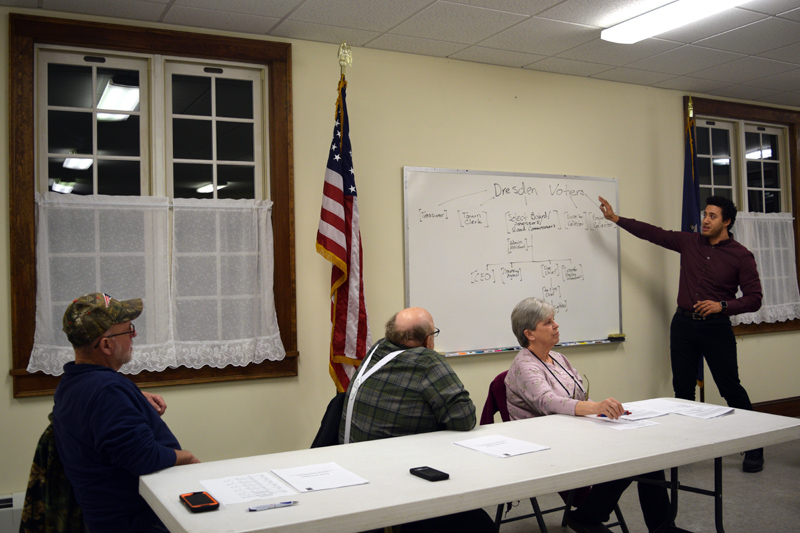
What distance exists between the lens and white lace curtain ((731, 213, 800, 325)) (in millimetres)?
5602

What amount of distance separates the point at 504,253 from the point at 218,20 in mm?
2337

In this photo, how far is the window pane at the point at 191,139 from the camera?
3.73m

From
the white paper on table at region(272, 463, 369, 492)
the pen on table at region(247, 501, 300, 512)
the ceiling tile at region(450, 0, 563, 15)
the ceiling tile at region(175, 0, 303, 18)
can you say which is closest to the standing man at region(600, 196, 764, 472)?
the ceiling tile at region(450, 0, 563, 15)

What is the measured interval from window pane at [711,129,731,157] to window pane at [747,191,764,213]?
0.41 meters

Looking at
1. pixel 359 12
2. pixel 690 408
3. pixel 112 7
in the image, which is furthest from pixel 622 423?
pixel 112 7

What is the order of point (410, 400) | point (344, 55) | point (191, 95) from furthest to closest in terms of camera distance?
point (191, 95) → point (344, 55) → point (410, 400)

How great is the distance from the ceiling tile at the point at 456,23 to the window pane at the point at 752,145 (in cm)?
309

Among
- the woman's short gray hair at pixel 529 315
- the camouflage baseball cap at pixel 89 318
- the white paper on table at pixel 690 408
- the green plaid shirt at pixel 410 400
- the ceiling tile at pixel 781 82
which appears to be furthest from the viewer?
the ceiling tile at pixel 781 82

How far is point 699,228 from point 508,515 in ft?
9.32

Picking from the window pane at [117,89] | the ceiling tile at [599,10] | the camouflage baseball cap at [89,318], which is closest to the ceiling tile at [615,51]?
the ceiling tile at [599,10]

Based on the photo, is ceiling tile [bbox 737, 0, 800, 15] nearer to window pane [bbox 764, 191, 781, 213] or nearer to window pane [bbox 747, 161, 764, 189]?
window pane [bbox 747, 161, 764, 189]

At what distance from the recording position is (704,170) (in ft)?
18.3

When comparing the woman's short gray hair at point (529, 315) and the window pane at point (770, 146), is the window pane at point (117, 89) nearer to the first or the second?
the woman's short gray hair at point (529, 315)

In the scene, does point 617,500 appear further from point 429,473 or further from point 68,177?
point 68,177
